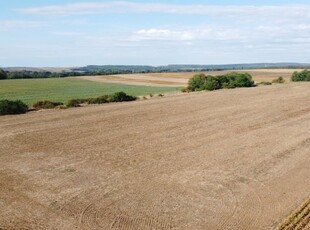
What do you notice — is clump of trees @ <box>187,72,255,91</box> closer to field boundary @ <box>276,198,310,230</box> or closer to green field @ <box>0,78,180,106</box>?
green field @ <box>0,78,180,106</box>

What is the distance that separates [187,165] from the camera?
19953 millimetres

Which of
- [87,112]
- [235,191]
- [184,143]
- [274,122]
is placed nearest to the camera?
[235,191]

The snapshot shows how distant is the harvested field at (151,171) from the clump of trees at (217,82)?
32.8 m

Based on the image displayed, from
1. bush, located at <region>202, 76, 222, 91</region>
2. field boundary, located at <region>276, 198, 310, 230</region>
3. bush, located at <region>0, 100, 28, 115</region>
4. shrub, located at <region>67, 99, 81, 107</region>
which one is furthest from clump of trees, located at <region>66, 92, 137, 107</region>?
field boundary, located at <region>276, 198, 310, 230</region>

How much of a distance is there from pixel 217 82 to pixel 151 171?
51713 mm

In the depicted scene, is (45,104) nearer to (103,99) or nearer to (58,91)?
(103,99)

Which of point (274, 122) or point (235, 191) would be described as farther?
point (274, 122)

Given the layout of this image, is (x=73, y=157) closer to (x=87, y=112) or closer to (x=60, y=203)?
(x=60, y=203)

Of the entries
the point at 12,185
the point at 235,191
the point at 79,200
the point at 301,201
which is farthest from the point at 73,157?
the point at 301,201

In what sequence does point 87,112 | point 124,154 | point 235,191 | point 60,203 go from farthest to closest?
point 87,112, point 124,154, point 235,191, point 60,203

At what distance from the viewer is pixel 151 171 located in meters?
19.0

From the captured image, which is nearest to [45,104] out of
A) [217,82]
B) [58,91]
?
[58,91]

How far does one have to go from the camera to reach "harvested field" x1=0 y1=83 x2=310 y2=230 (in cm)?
1402

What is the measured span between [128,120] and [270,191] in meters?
17.7
